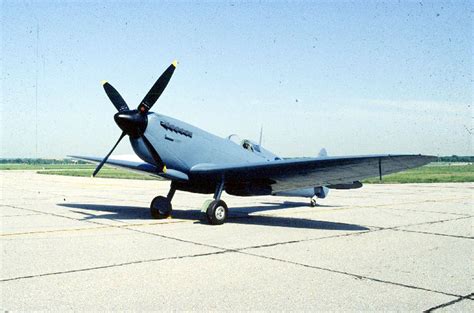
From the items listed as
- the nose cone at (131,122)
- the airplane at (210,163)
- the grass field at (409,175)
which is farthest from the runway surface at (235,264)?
A: the grass field at (409,175)

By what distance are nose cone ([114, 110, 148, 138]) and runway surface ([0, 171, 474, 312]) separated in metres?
2.09

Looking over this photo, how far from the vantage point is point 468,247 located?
7547 millimetres

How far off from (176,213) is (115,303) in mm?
8707

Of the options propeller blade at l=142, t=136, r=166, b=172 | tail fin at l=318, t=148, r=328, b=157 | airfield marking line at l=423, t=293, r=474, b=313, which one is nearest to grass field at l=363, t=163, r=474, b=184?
tail fin at l=318, t=148, r=328, b=157

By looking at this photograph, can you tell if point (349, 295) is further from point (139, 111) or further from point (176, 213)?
point (176, 213)

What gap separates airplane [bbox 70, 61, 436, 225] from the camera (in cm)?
930

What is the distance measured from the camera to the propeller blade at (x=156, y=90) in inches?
381

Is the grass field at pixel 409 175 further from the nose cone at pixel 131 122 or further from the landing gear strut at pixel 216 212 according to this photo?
the nose cone at pixel 131 122

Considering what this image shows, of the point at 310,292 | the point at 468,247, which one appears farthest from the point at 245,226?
the point at 310,292

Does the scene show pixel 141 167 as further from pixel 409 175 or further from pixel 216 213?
pixel 409 175

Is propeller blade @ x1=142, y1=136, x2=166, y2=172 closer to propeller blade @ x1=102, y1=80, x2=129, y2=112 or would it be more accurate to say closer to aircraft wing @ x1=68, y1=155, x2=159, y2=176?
aircraft wing @ x1=68, y1=155, x2=159, y2=176

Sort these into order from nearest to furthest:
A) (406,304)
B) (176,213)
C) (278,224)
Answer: (406,304), (278,224), (176,213)

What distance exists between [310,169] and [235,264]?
13.9ft

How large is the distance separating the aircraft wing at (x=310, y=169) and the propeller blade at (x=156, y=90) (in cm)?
191
